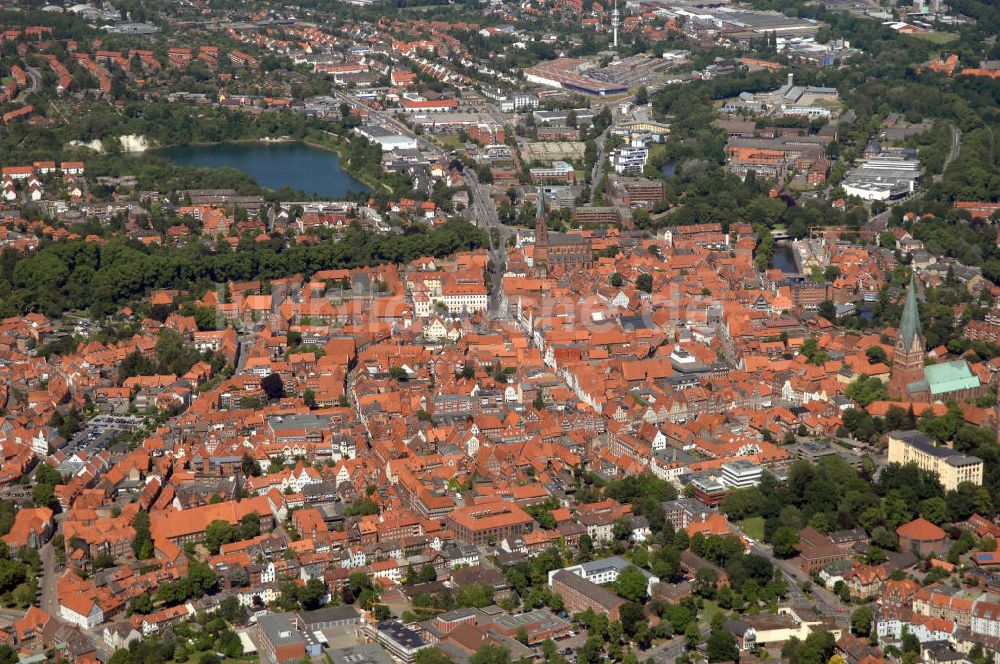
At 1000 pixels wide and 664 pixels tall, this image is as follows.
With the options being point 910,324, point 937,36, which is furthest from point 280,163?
point 937,36

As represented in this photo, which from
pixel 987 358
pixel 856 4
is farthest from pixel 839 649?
pixel 856 4

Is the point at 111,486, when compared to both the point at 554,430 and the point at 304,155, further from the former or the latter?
the point at 304,155

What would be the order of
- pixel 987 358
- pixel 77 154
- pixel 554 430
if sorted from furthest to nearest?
pixel 77 154
pixel 987 358
pixel 554 430

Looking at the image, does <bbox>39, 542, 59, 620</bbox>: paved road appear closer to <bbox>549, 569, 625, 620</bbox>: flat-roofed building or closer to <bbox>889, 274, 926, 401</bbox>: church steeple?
<bbox>549, 569, 625, 620</bbox>: flat-roofed building

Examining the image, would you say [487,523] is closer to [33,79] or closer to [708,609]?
[708,609]

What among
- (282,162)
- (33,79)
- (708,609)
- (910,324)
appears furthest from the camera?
(33,79)

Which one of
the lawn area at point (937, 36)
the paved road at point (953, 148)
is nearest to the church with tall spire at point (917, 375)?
the paved road at point (953, 148)

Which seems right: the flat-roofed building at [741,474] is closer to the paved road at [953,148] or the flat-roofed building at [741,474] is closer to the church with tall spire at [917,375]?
the church with tall spire at [917,375]

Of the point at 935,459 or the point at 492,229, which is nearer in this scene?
the point at 935,459
